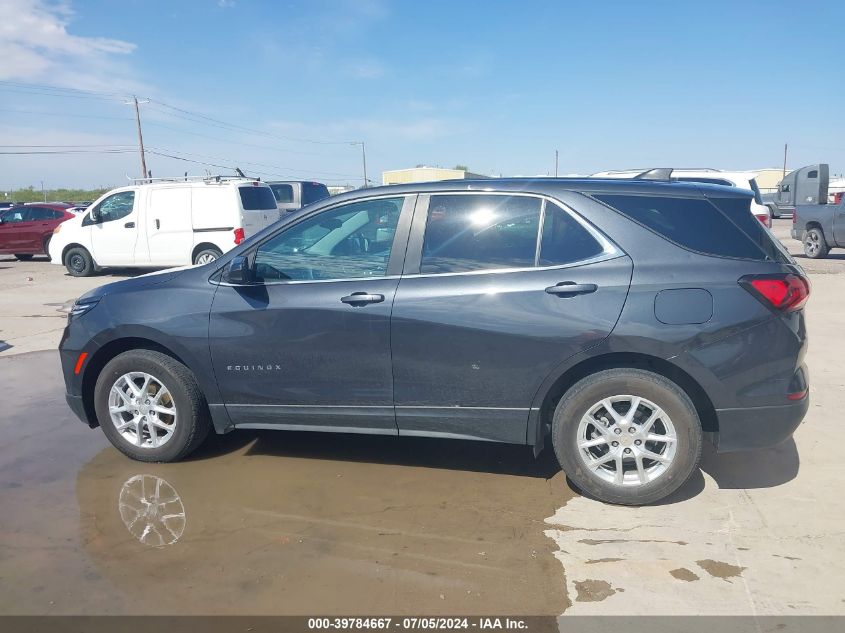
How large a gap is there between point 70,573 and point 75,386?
5.39 ft

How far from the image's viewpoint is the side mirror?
14.2 ft

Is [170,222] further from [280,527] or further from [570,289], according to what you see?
[570,289]

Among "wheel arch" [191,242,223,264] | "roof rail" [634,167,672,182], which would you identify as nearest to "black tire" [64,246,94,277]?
"wheel arch" [191,242,223,264]

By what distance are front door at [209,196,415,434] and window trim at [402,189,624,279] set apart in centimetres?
7

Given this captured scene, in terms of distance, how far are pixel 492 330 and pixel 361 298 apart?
789mm

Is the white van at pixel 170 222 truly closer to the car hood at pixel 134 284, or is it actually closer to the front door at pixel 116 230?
the front door at pixel 116 230

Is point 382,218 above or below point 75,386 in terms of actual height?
above

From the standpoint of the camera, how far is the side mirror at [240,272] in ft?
14.2

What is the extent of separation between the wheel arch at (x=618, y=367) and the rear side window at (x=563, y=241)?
0.57 meters

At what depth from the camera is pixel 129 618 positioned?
119 inches

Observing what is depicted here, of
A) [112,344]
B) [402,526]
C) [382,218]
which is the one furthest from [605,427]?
[112,344]

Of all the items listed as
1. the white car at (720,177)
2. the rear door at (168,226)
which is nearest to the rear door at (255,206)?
the rear door at (168,226)

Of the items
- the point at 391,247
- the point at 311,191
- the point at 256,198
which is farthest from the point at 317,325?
the point at 311,191

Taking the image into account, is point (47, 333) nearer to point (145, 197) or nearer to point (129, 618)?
point (145, 197)
